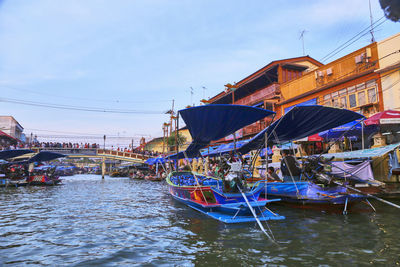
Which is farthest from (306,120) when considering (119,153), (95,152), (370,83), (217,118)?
(95,152)

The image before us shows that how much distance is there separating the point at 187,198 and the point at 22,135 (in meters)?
60.0

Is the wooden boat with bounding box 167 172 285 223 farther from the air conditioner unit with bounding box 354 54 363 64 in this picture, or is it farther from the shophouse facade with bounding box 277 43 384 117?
the air conditioner unit with bounding box 354 54 363 64

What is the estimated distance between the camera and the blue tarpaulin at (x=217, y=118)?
873 centimetres

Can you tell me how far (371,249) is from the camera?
555cm

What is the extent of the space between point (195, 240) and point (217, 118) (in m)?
4.39

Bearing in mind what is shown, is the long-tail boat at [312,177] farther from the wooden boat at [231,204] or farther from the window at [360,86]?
the window at [360,86]

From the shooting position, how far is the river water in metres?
5.21

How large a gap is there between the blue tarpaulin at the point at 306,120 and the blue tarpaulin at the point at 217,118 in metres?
0.84

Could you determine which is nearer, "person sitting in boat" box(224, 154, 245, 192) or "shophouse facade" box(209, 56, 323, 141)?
"person sitting in boat" box(224, 154, 245, 192)

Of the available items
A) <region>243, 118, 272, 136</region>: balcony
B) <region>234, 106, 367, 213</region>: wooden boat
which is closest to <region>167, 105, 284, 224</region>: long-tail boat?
<region>234, 106, 367, 213</region>: wooden boat

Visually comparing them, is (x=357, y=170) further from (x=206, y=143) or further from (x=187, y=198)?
(x=187, y=198)

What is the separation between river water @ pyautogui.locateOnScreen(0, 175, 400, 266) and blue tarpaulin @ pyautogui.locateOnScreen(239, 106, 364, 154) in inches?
132

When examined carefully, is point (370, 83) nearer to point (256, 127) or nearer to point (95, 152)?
point (256, 127)

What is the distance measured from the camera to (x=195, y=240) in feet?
21.7
